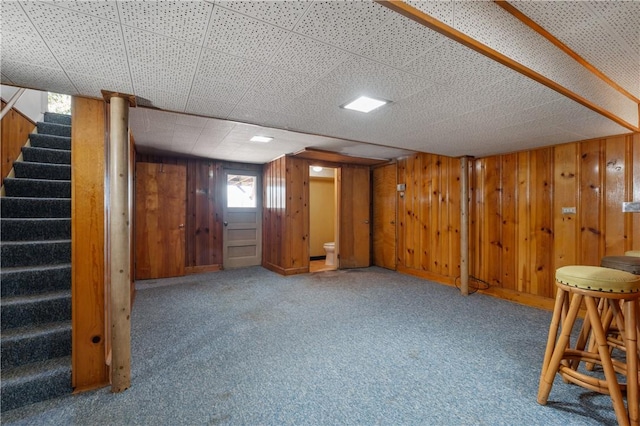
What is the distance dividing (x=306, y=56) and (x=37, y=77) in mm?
1532

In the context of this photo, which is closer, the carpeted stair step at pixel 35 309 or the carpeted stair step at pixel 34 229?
the carpeted stair step at pixel 35 309

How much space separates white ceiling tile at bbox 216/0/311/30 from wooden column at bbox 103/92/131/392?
1229 mm

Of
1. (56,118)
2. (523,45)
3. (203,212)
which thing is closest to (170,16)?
(523,45)

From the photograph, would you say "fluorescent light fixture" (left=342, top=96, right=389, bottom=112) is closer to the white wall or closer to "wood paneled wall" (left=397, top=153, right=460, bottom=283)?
"wood paneled wall" (left=397, top=153, right=460, bottom=283)

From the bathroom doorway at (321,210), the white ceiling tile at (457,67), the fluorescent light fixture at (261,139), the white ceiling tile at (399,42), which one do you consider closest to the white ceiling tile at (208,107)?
the white ceiling tile at (399,42)

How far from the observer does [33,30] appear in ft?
3.70

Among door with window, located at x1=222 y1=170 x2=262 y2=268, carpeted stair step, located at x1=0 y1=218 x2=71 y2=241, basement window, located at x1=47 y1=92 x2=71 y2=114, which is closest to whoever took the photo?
carpeted stair step, located at x1=0 y1=218 x2=71 y2=241

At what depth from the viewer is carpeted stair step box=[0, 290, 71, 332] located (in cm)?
182

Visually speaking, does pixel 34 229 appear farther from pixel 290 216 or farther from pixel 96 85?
pixel 290 216

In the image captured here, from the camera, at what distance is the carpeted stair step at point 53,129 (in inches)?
129

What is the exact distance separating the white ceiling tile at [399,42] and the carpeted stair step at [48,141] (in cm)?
373

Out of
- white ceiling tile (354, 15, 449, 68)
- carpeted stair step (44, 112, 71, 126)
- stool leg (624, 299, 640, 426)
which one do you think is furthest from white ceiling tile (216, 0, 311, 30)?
carpeted stair step (44, 112, 71, 126)

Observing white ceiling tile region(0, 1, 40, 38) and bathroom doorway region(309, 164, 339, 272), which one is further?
bathroom doorway region(309, 164, 339, 272)

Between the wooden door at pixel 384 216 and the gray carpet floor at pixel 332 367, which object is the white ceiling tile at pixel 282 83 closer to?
the gray carpet floor at pixel 332 367
